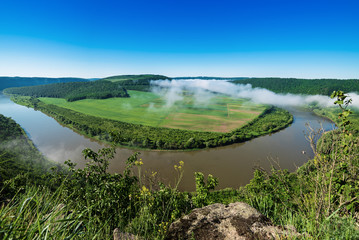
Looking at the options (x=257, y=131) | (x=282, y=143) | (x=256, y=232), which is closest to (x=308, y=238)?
(x=256, y=232)

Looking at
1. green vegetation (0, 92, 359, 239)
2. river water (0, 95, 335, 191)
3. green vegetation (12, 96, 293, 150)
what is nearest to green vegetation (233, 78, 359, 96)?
green vegetation (12, 96, 293, 150)

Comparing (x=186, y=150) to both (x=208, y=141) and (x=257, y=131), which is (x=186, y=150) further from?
(x=257, y=131)

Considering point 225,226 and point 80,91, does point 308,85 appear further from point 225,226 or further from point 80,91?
point 80,91

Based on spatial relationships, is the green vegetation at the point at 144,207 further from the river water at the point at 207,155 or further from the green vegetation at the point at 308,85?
the green vegetation at the point at 308,85

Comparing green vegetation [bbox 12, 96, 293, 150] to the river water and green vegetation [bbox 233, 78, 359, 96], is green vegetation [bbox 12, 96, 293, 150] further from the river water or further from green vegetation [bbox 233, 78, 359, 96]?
green vegetation [bbox 233, 78, 359, 96]

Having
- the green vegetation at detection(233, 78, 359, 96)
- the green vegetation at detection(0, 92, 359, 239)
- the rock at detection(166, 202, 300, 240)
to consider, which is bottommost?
the rock at detection(166, 202, 300, 240)

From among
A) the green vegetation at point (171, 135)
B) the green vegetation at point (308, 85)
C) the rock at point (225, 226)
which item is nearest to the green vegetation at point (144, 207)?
the rock at point (225, 226)

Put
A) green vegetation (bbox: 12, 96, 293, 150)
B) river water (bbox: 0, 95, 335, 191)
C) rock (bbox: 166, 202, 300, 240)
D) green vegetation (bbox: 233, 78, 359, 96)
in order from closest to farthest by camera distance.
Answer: rock (bbox: 166, 202, 300, 240)
river water (bbox: 0, 95, 335, 191)
green vegetation (bbox: 12, 96, 293, 150)
green vegetation (bbox: 233, 78, 359, 96)
